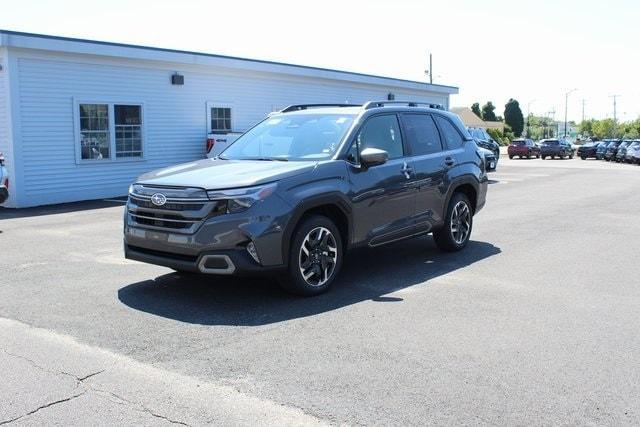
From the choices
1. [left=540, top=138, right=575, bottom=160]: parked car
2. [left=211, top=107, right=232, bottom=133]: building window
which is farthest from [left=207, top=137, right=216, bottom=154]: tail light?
[left=540, top=138, right=575, bottom=160]: parked car

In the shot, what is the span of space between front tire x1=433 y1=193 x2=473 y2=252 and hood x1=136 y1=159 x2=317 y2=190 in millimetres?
2667

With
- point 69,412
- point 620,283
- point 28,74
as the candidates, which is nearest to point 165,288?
point 69,412

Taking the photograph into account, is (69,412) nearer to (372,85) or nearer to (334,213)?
(334,213)

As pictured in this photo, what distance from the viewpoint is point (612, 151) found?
46.4 m

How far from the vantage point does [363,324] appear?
18.1 feet

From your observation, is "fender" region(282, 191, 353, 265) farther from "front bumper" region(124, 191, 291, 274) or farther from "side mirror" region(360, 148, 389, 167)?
"side mirror" region(360, 148, 389, 167)

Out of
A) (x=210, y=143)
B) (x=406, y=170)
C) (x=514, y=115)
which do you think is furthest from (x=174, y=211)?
(x=514, y=115)

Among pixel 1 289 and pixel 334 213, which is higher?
pixel 334 213

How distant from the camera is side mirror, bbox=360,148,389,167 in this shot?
6680 mm

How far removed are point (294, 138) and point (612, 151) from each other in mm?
44330

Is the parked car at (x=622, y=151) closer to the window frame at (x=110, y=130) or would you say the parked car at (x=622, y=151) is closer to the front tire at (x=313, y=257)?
the window frame at (x=110, y=130)

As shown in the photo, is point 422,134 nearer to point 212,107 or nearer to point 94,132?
point 94,132

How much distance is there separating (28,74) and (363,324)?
1263cm

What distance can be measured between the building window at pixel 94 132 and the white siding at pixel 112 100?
24 centimetres
